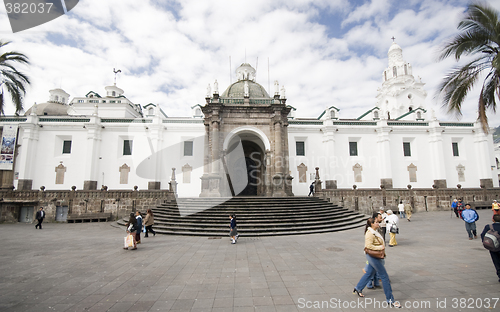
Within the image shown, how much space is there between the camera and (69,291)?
18.0 feet

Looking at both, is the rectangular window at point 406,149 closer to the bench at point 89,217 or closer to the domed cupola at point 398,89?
the domed cupola at point 398,89

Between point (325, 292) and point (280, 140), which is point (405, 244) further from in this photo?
point (280, 140)

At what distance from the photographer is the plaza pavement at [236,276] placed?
191 inches

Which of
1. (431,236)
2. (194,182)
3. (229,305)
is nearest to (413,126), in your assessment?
(431,236)

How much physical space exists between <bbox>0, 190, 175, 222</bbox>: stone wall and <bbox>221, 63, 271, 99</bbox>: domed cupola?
12.7 m

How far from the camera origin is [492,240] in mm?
5324

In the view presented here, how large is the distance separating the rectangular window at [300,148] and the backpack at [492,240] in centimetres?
2257

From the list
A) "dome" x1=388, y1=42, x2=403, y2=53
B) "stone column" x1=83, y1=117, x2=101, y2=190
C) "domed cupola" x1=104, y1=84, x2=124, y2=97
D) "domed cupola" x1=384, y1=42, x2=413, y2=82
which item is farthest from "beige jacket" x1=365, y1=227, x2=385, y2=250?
"dome" x1=388, y1=42, x2=403, y2=53

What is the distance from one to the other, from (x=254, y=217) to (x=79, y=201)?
16.3m

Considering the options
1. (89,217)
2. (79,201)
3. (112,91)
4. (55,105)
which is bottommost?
(89,217)

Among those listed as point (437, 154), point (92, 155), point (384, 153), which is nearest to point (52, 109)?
point (92, 155)

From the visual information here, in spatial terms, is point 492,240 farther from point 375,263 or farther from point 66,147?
point 66,147

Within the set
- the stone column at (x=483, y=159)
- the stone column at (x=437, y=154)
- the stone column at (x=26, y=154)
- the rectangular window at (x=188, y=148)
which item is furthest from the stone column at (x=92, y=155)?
the stone column at (x=483, y=159)

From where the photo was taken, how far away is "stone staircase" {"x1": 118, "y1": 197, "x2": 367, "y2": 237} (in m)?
13.2
